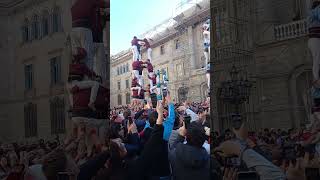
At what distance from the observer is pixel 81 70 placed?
4.72 metres

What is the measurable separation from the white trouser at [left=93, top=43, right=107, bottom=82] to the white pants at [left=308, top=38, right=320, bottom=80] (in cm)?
238

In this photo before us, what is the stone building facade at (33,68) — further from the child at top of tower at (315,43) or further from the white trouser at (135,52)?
the child at top of tower at (315,43)

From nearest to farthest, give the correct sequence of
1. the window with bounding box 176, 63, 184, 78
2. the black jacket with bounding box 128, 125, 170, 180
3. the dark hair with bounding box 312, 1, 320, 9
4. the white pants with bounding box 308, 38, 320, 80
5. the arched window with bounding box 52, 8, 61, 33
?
1. the black jacket with bounding box 128, 125, 170, 180
2. the window with bounding box 176, 63, 184, 78
3. the arched window with bounding box 52, 8, 61, 33
4. the white pants with bounding box 308, 38, 320, 80
5. the dark hair with bounding box 312, 1, 320, 9

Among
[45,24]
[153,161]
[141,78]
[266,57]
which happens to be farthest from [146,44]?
[266,57]

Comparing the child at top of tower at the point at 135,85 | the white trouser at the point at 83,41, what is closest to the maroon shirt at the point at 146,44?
the child at top of tower at the point at 135,85

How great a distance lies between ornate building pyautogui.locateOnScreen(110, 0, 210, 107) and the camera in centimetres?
428

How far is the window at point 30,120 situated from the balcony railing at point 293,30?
296 centimetres

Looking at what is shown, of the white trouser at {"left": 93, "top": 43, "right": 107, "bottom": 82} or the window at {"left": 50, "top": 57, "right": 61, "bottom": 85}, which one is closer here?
the white trouser at {"left": 93, "top": 43, "right": 107, "bottom": 82}

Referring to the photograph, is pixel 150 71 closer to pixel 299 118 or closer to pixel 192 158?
pixel 192 158

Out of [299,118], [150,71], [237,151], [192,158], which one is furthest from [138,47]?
[299,118]

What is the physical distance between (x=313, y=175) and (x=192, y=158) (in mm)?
1047

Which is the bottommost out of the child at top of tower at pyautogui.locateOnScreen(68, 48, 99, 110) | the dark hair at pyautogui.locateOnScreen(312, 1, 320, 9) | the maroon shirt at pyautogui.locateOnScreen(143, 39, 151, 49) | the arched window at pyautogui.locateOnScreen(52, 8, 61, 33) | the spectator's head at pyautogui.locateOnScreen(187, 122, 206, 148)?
the spectator's head at pyautogui.locateOnScreen(187, 122, 206, 148)

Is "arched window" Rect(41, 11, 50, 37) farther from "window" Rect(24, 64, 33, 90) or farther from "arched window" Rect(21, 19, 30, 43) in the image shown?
"window" Rect(24, 64, 33, 90)

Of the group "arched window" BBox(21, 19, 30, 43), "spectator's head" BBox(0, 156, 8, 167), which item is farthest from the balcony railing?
"spectator's head" BBox(0, 156, 8, 167)
